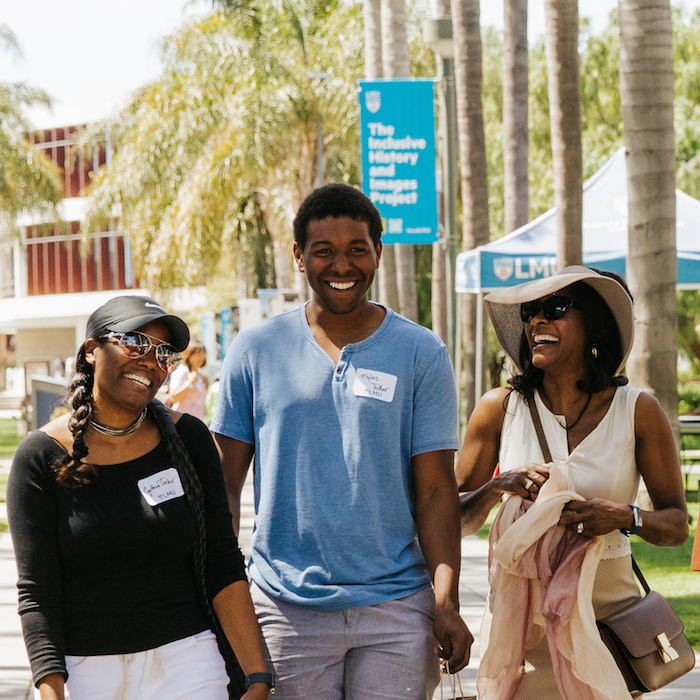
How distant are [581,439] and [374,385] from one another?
688 millimetres

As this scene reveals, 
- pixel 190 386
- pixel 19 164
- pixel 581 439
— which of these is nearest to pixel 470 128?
pixel 190 386

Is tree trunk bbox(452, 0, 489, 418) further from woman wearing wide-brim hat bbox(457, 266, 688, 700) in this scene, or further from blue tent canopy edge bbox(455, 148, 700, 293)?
woman wearing wide-brim hat bbox(457, 266, 688, 700)

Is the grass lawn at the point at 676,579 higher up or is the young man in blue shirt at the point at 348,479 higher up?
the young man in blue shirt at the point at 348,479

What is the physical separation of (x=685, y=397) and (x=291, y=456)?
78.9 feet

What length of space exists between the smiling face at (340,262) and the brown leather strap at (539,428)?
0.62 m

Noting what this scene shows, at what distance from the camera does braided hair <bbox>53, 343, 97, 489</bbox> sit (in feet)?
9.66

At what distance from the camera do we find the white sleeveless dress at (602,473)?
3469 mm

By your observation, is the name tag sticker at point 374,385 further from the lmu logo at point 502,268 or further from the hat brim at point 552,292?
the lmu logo at point 502,268

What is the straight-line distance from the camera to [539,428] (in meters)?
3.55

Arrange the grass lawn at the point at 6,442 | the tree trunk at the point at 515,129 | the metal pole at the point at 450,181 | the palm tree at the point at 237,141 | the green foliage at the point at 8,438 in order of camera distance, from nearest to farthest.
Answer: the metal pole at the point at 450,181 < the tree trunk at the point at 515,129 < the grass lawn at the point at 6,442 < the green foliage at the point at 8,438 < the palm tree at the point at 237,141

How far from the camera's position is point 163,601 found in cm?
301

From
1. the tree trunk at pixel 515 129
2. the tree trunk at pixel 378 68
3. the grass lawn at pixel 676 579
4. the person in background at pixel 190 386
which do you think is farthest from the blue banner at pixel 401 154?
the tree trunk at pixel 378 68

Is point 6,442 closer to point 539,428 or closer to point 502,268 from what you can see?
point 502,268

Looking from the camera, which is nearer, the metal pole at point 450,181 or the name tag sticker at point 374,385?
the name tag sticker at point 374,385
